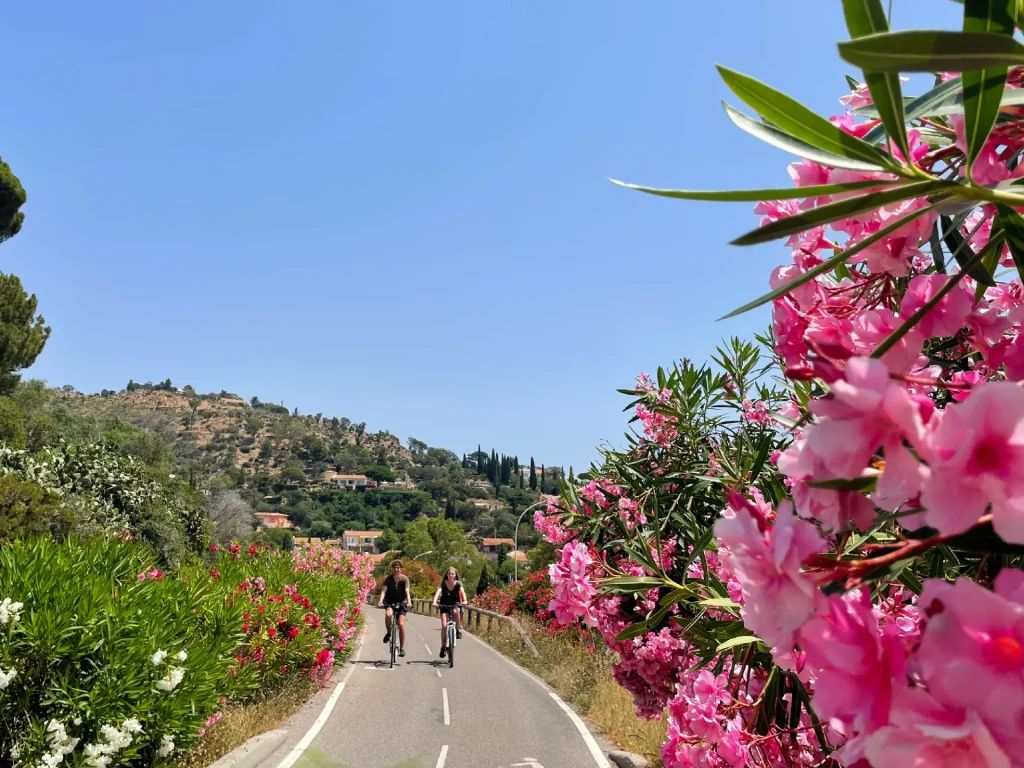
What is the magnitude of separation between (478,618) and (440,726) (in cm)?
1668

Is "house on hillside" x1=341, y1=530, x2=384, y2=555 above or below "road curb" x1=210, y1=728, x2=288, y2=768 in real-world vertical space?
above

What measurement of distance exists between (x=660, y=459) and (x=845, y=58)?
5267 mm

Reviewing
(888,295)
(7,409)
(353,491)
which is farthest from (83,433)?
(353,491)

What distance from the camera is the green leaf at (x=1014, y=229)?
919 millimetres

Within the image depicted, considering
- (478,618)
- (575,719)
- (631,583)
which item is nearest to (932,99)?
(631,583)

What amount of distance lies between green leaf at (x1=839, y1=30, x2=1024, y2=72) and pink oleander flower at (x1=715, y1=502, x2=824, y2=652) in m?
0.46

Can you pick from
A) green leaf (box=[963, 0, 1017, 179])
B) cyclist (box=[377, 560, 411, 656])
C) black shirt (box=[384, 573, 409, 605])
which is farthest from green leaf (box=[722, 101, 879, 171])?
black shirt (box=[384, 573, 409, 605])

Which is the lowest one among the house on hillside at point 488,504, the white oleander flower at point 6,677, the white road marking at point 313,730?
the white road marking at point 313,730

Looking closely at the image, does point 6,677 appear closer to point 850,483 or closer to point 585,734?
point 850,483

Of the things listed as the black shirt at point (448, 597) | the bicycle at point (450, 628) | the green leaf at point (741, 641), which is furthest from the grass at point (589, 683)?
the green leaf at point (741, 641)

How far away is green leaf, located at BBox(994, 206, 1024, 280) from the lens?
36.2 inches

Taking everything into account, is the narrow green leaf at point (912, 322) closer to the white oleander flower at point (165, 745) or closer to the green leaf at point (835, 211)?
the green leaf at point (835, 211)

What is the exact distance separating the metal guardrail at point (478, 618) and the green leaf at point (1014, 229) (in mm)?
16114

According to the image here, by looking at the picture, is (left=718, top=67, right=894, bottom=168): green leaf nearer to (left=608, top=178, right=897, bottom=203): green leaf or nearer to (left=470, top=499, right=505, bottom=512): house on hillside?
(left=608, top=178, right=897, bottom=203): green leaf
